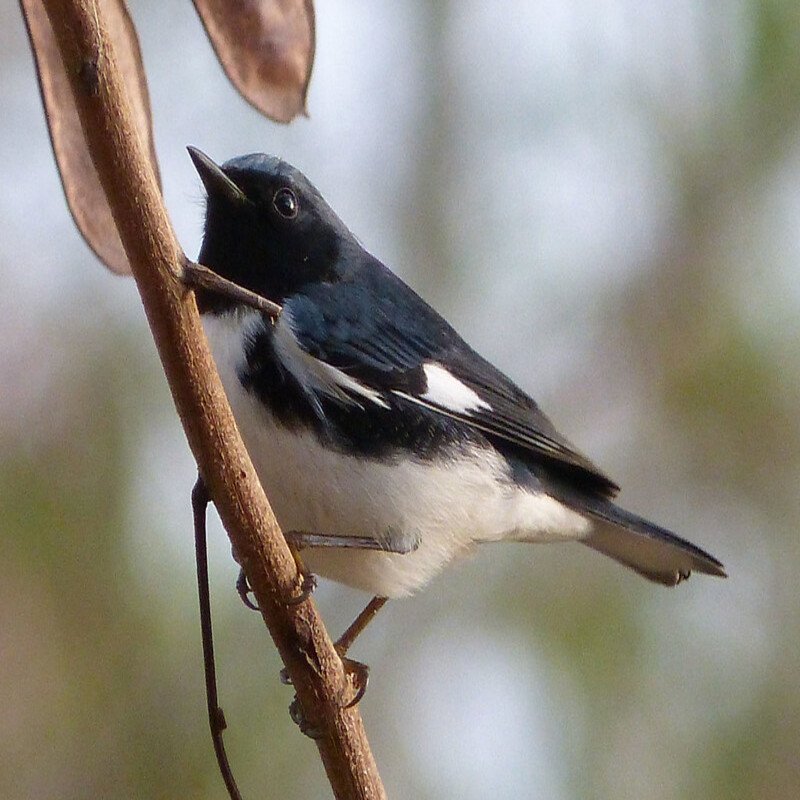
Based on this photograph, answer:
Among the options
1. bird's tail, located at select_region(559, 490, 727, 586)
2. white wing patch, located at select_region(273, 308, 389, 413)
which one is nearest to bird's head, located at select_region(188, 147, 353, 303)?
white wing patch, located at select_region(273, 308, 389, 413)

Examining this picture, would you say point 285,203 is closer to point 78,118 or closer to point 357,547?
point 357,547

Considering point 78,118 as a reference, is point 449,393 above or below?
below

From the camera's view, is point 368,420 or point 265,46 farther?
point 368,420

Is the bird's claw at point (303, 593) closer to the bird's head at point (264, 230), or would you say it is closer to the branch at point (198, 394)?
the branch at point (198, 394)

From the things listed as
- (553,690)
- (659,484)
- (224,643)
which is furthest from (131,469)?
(659,484)

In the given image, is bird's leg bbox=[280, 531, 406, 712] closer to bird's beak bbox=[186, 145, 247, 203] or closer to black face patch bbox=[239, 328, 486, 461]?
black face patch bbox=[239, 328, 486, 461]

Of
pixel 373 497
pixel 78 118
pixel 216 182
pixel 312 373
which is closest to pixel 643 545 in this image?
pixel 373 497

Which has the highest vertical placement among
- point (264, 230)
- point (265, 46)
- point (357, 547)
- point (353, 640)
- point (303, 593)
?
point (265, 46)
